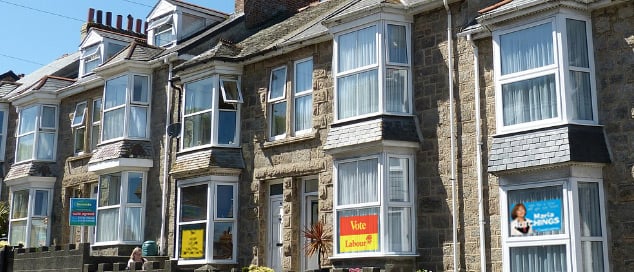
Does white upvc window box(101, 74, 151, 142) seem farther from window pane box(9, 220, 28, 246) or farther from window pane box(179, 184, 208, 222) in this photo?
window pane box(9, 220, 28, 246)

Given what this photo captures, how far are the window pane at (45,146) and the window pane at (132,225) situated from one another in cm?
623

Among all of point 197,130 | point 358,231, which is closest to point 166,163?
point 197,130

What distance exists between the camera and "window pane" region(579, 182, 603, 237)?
48.2 feet

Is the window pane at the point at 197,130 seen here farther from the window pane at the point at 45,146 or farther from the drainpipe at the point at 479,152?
the window pane at the point at 45,146

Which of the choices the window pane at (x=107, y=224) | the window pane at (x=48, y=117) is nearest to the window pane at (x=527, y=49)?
the window pane at (x=107, y=224)

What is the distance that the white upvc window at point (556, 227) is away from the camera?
14508 mm

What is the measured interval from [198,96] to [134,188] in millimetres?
3908

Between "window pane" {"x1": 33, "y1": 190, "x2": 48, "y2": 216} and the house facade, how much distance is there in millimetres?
1346

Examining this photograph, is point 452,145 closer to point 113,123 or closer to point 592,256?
point 592,256

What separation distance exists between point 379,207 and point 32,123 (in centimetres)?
1731

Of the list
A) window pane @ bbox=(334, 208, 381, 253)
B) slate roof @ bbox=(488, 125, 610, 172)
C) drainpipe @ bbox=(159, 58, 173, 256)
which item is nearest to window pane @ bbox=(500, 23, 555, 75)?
slate roof @ bbox=(488, 125, 610, 172)

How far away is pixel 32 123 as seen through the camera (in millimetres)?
30047

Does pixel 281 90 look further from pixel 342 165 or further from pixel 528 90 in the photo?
pixel 528 90

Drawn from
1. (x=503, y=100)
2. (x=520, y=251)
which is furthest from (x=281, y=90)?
(x=520, y=251)
